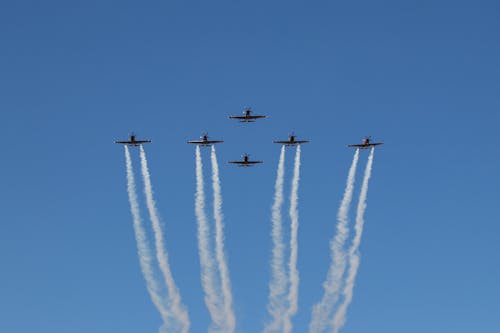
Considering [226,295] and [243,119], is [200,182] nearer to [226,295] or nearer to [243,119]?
[243,119]

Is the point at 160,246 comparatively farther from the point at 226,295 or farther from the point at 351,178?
the point at 351,178

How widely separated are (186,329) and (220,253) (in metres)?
20.4

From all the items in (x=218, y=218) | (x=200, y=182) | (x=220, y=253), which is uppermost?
(x=200, y=182)

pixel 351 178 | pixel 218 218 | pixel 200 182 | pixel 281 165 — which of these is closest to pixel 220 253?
pixel 218 218

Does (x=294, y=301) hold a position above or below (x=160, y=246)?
below

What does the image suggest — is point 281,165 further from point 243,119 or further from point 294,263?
point 294,263

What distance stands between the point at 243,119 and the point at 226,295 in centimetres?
4328

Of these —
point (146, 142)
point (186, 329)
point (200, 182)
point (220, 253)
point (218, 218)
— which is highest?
point (146, 142)

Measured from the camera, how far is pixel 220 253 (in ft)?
418

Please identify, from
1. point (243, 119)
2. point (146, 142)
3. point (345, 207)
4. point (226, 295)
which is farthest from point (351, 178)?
point (146, 142)

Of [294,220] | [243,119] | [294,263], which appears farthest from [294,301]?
[243,119]

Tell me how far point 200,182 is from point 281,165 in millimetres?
21193

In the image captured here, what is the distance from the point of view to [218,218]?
128500 mm

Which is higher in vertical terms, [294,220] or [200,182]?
[200,182]
